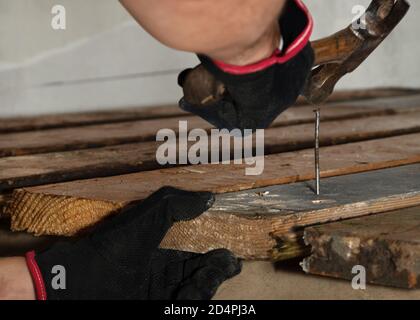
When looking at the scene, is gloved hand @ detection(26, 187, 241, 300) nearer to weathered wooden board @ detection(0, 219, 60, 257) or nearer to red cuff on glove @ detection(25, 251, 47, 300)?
red cuff on glove @ detection(25, 251, 47, 300)

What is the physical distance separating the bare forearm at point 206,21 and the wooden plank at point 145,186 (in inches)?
25.4

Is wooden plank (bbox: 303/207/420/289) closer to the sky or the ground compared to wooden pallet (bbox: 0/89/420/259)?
Answer: closer to the ground

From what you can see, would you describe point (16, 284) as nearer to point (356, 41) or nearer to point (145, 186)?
point (145, 186)

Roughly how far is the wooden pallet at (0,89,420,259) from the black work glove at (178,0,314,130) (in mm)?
418

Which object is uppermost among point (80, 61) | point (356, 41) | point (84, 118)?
point (80, 61)

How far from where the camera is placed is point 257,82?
39.6 inches

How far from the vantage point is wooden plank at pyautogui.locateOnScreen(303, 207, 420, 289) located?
1.36 m

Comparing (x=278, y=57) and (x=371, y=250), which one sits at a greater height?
(x=278, y=57)

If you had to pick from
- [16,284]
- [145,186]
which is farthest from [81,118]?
[16,284]

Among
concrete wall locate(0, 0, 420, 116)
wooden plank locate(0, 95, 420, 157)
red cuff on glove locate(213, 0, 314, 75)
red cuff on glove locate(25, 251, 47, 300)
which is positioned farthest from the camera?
concrete wall locate(0, 0, 420, 116)

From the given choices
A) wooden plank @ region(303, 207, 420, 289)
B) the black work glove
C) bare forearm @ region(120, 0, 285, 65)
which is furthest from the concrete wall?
bare forearm @ region(120, 0, 285, 65)

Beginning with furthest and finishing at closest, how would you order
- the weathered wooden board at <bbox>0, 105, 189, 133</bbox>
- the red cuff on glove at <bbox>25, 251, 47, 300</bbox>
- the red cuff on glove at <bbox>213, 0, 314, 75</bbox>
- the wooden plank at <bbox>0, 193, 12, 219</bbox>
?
the weathered wooden board at <bbox>0, 105, 189, 133</bbox>
the wooden plank at <bbox>0, 193, 12, 219</bbox>
the red cuff on glove at <bbox>25, 251, 47, 300</bbox>
the red cuff on glove at <bbox>213, 0, 314, 75</bbox>

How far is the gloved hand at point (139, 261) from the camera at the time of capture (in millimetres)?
1579

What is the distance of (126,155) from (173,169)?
0.26 meters
